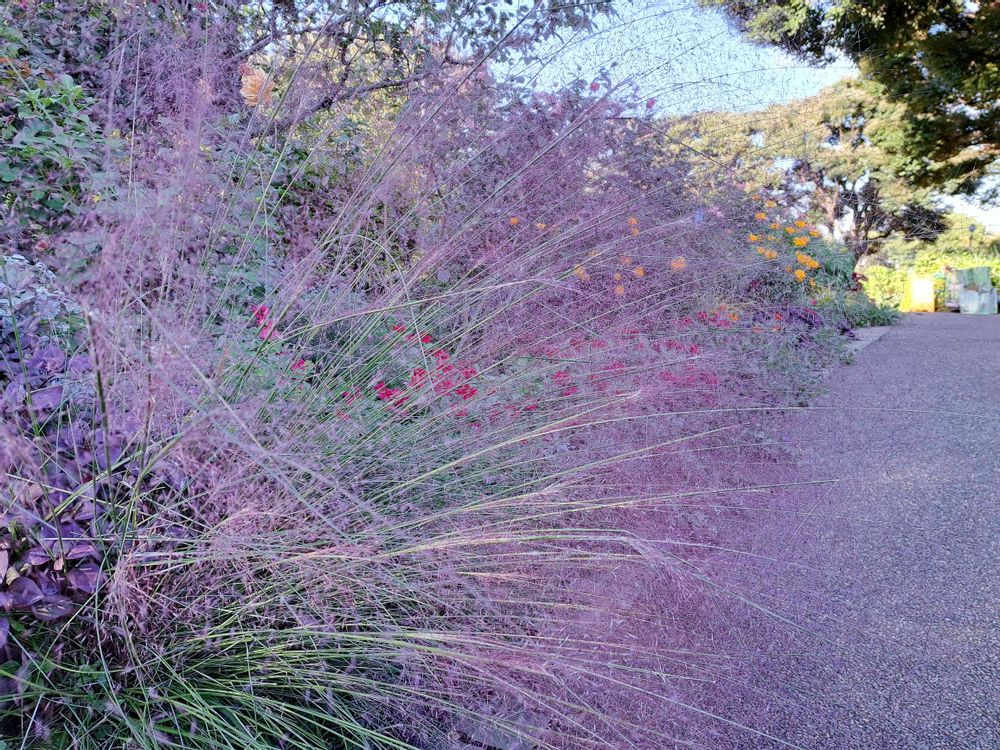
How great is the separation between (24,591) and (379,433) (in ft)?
1.95

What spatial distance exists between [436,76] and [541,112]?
0.29m

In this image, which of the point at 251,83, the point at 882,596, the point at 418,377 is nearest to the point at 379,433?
the point at 418,377

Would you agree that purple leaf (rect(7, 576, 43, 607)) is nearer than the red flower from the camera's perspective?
Yes

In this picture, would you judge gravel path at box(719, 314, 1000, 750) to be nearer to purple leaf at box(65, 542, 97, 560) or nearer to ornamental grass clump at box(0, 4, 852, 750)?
ornamental grass clump at box(0, 4, 852, 750)

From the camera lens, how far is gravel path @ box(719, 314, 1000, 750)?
134 cm

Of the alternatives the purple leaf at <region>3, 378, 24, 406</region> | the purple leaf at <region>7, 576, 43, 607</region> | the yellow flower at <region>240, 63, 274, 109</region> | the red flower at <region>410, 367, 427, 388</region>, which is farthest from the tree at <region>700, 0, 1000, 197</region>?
the purple leaf at <region>7, 576, 43, 607</region>

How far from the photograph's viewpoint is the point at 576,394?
1335 millimetres

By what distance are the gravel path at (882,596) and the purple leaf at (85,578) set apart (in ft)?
3.79

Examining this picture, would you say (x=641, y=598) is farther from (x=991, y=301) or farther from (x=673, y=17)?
(x=991, y=301)

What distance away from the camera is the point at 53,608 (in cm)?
99

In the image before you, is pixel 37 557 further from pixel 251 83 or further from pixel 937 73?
pixel 937 73

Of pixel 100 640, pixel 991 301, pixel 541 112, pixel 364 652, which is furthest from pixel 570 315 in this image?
pixel 991 301

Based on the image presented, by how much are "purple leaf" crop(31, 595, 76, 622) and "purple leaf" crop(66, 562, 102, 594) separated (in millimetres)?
30

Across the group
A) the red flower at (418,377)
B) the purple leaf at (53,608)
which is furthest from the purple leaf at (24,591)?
the red flower at (418,377)
